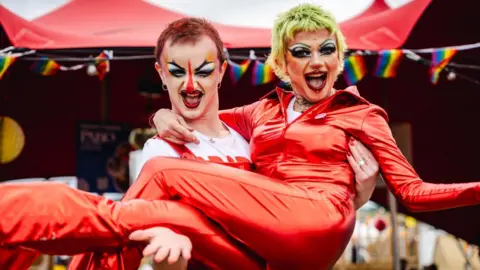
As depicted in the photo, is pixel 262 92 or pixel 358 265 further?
pixel 358 265

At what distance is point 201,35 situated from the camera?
206 centimetres

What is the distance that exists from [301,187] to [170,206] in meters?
0.44

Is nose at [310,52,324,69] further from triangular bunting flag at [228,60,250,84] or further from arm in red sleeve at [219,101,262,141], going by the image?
triangular bunting flag at [228,60,250,84]

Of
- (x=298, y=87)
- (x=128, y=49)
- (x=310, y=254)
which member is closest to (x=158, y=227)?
(x=310, y=254)

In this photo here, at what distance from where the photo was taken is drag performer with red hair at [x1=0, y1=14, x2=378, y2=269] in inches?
62.0

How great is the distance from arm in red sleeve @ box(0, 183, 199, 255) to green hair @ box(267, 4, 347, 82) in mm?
893

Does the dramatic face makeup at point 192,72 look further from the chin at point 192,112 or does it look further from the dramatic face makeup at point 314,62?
the dramatic face makeup at point 314,62

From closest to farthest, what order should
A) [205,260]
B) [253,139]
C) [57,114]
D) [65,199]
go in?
[65,199], [205,260], [253,139], [57,114]

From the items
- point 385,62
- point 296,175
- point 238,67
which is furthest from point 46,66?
point 296,175

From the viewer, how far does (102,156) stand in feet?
16.4

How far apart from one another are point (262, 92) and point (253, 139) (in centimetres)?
371

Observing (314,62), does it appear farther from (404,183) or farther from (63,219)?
(63,219)

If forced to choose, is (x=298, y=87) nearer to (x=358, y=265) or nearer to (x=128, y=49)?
(x=128, y=49)

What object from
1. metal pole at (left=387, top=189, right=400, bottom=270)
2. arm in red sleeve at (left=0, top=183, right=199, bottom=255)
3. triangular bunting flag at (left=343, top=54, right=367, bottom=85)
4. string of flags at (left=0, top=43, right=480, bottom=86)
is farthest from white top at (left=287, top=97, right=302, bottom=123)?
metal pole at (left=387, top=189, right=400, bottom=270)
